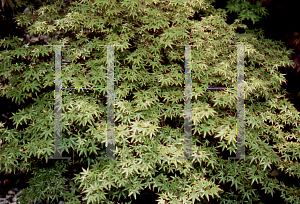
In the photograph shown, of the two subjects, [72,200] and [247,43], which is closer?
[72,200]

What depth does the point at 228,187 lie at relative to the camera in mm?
2449

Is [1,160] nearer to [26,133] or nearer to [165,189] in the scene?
[26,133]

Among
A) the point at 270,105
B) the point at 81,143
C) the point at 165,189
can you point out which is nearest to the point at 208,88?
the point at 270,105

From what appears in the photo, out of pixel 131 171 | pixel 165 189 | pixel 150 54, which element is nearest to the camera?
pixel 131 171

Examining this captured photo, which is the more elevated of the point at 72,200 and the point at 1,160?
the point at 1,160

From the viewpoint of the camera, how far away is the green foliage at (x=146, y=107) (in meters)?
1.99

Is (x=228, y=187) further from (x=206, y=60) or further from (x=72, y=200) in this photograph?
(x=72, y=200)

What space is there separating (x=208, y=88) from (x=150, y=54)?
28.8 inches

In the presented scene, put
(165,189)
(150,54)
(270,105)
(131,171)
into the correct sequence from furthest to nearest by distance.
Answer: (270,105) < (150,54) < (165,189) < (131,171)

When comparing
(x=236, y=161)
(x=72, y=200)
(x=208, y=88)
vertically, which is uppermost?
(x=208, y=88)

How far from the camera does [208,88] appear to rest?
2.14 meters

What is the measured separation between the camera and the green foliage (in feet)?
6.53

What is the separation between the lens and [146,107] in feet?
6.57

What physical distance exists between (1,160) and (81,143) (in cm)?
92
